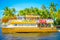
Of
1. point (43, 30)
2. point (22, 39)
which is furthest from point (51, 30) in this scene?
point (22, 39)

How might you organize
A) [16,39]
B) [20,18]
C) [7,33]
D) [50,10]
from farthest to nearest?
1. [50,10]
2. [20,18]
3. [7,33]
4. [16,39]

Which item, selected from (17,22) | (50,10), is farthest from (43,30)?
(50,10)

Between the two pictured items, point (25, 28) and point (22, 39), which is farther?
point (25, 28)

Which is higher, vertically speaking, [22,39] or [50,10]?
[50,10]

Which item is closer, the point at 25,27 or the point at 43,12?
the point at 25,27

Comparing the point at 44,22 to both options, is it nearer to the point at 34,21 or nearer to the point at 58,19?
the point at 34,21

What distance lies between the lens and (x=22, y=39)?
18391mm

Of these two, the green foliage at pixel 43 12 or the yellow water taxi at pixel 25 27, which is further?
the green foliage at pixel 43 12

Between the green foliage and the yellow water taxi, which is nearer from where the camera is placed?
the yellow water taxi

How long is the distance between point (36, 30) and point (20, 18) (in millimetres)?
2481

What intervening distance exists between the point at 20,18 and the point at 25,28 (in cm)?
179

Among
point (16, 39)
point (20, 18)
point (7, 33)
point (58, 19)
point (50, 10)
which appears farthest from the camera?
point (58, 19)

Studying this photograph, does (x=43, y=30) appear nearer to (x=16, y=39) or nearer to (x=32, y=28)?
(x=32, y=28)

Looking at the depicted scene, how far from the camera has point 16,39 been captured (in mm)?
18312
